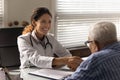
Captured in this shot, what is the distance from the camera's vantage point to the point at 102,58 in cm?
145

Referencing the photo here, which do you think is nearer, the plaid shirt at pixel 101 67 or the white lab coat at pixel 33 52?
the plaid shirt at pixel 101 67

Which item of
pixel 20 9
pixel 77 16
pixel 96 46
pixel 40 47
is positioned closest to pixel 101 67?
pixel 96 46

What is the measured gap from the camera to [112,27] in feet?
5.08

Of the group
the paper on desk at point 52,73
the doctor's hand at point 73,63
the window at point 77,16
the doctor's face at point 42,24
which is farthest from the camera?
the window at point 77,16

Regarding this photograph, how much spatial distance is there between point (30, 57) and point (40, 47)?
195 millimetres

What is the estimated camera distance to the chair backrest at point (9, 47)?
2.63 metres

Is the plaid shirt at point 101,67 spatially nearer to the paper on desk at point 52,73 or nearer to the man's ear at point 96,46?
the man's ear at point 96,46

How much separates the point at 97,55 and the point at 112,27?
0.71 feet

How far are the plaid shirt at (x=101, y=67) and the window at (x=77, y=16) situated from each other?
229 centimetres

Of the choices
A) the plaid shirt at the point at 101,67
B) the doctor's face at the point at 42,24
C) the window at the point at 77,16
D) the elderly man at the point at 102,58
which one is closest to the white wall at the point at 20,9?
the window at the point at 77,16

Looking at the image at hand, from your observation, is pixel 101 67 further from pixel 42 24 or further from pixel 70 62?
pixel 42 24

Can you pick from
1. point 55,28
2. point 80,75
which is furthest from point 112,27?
point 55,28

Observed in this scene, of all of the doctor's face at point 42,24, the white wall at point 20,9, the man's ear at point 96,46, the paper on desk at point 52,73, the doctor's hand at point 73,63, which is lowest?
the paper on desk at point 52,73

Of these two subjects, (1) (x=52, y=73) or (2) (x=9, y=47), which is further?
(2) (x=9, y=47)
